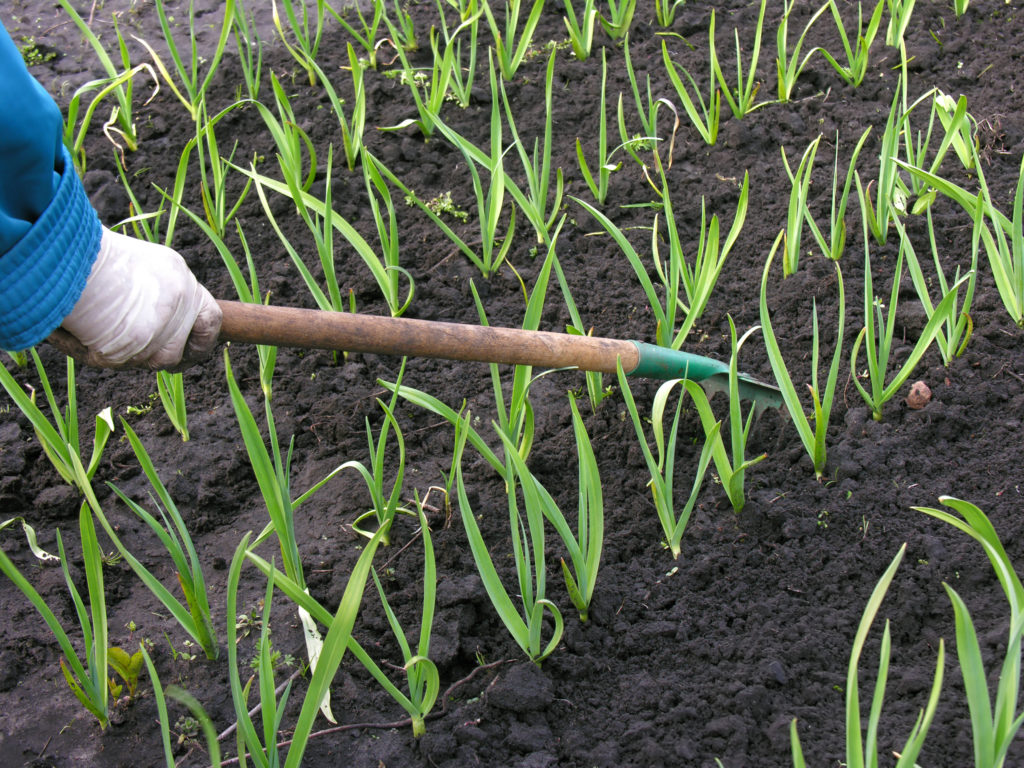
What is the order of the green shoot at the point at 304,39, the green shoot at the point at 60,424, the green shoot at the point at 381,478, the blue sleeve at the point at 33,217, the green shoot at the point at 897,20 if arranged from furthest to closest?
the green shoot at the point at 304,39 < the green shoot at the point at 897,20 < the green shoot at the point at 60,424 < the green shoot at the point at 381,478 < the blue sleeve at the point at 33,217

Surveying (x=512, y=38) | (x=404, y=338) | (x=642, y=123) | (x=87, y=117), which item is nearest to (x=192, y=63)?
(x=87, y=117)

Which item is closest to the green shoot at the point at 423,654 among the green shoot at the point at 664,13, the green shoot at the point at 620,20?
the green shoot at the point at 620,20

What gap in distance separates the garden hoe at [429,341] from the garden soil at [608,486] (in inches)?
10.1

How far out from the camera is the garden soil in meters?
1.40

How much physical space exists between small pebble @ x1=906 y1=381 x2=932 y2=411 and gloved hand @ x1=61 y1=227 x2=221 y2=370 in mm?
1392

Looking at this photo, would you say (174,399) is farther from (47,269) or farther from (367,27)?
(367,27)

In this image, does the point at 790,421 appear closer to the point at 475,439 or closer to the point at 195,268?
the point at 475,439

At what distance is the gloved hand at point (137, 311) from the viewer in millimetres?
1381

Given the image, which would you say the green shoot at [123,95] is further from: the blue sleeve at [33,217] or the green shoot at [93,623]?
the green shoot at [93,623]

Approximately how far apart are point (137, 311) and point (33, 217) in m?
0.20

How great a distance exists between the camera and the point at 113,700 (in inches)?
57.1

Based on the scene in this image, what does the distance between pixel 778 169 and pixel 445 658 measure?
1754 mm

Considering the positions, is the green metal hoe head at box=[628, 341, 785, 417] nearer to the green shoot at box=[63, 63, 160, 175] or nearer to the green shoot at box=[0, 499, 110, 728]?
the green shoot at box=[0, 499, 110, 728]

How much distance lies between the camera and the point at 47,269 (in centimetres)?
129
